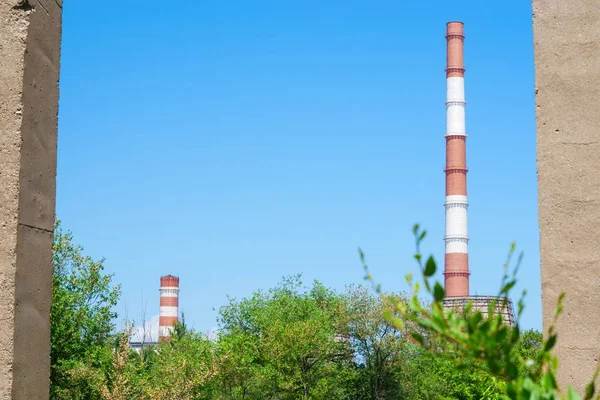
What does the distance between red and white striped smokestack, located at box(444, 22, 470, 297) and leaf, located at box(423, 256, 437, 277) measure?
44.0 metres

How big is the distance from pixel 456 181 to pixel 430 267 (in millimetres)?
45243

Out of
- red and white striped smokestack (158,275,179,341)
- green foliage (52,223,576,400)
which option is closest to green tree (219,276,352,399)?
green foliage (52,223,576,400)

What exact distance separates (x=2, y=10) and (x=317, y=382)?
100 ft

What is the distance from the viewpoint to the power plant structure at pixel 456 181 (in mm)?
45344

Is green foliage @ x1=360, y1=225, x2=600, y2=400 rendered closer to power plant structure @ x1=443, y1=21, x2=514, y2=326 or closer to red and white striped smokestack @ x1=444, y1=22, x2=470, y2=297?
power plant structure @ x1=443, y1=21, x2=514, y2=326

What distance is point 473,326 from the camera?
1.65 meters

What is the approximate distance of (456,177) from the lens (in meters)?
46.3

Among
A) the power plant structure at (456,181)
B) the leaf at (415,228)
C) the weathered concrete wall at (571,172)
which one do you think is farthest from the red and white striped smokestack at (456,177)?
the leaf at (415,228)

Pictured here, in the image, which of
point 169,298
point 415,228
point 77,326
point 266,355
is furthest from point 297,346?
point 415,228

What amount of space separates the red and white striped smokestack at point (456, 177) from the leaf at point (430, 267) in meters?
44.0

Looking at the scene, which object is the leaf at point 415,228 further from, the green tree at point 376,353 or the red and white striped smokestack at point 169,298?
the red and white striped smokestack at point 169,298

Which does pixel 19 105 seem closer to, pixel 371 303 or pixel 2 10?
pixel 2 10

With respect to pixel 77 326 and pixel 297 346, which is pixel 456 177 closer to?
pixel 297 346

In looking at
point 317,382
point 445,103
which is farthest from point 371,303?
point 445,103
